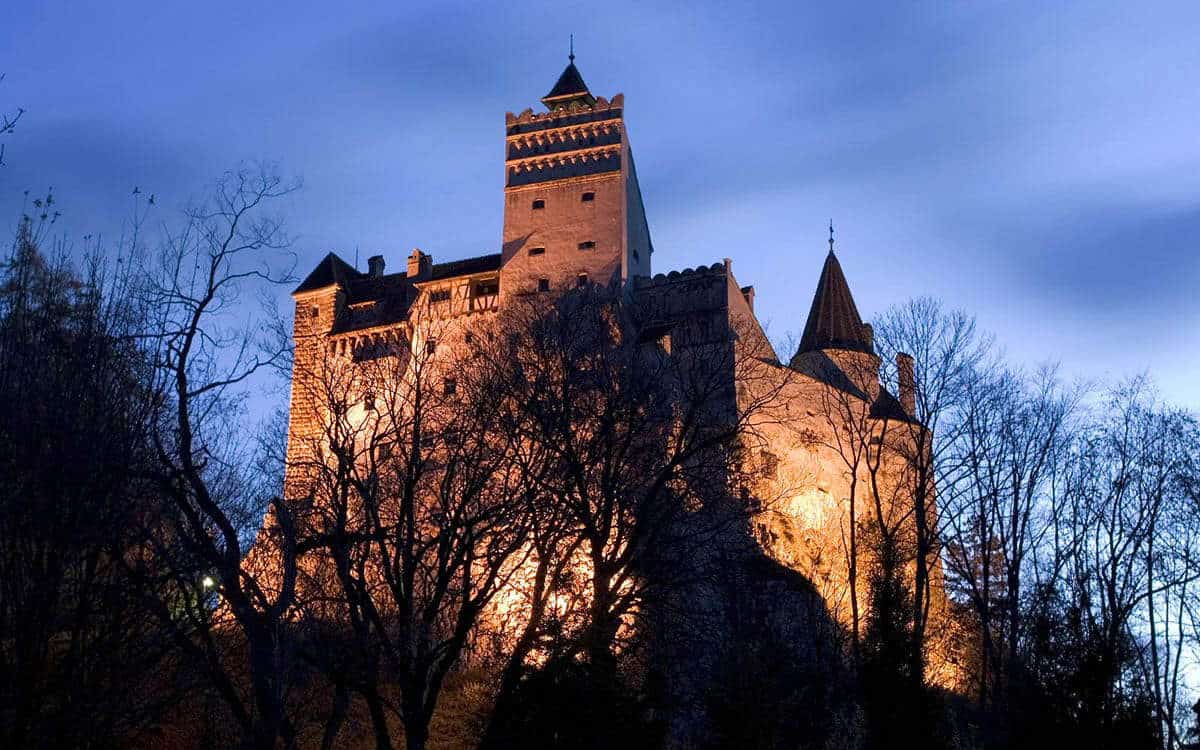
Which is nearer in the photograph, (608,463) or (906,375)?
(608,463)

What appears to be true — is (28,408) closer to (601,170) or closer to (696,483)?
(696,483)

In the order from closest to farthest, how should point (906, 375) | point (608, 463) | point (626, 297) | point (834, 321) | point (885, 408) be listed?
point (608, 463) → point (906, 375) → point (885, 408) → point (626, 297) → point (834, 321)

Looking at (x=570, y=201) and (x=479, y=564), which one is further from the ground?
(x=570, y=201)

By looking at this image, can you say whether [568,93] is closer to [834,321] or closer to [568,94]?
[568,94]

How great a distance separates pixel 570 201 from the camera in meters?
48.2

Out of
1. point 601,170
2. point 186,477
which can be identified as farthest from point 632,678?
point 601,170

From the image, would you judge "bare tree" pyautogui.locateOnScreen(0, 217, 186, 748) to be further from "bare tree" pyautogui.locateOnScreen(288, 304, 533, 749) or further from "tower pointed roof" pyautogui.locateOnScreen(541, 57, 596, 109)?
"tower pointed roof" pyautogui.locateOnScreen(541, 57, 596, 109)

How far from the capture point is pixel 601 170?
48344mm

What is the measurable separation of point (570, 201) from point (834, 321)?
1206 centimetres

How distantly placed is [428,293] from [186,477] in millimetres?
29520

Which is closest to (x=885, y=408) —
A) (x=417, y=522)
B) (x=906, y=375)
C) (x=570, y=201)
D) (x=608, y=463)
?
(x=906, y=375)

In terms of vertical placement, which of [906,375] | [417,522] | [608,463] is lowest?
[417,522]

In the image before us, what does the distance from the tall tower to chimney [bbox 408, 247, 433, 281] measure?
4.17 metres

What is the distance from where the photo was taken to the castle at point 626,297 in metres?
41.7
